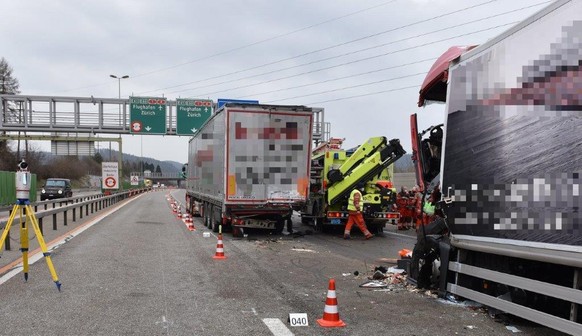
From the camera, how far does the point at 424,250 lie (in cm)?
648

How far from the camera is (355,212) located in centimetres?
1354

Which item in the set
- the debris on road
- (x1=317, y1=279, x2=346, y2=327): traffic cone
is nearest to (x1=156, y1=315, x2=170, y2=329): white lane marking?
(x1=317, y1=279, x2=346, y2=327): traffic cone

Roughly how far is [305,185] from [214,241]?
2.94 metres

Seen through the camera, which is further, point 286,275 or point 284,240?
point 284,240

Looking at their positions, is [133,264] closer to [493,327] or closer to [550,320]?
[493,327]

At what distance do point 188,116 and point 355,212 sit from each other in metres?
21.0

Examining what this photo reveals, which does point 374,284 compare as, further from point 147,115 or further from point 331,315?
point 147,115

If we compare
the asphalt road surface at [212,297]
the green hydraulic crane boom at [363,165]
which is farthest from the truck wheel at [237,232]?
the green hydraulic crane boom at [363,165]

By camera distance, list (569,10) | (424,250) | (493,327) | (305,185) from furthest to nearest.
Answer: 1. (305,185)
2. (424,250)
3. (493,327)
4. (569,10)

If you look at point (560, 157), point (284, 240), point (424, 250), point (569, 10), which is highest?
point (569, 10)

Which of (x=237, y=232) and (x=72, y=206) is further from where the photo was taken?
(x=72, y=206)

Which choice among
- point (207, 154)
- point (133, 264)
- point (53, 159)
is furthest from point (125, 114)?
point (53, 159)

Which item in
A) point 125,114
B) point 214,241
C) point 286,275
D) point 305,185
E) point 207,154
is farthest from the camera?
point 125,114

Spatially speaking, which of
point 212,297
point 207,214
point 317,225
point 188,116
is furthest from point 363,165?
point 188,116
